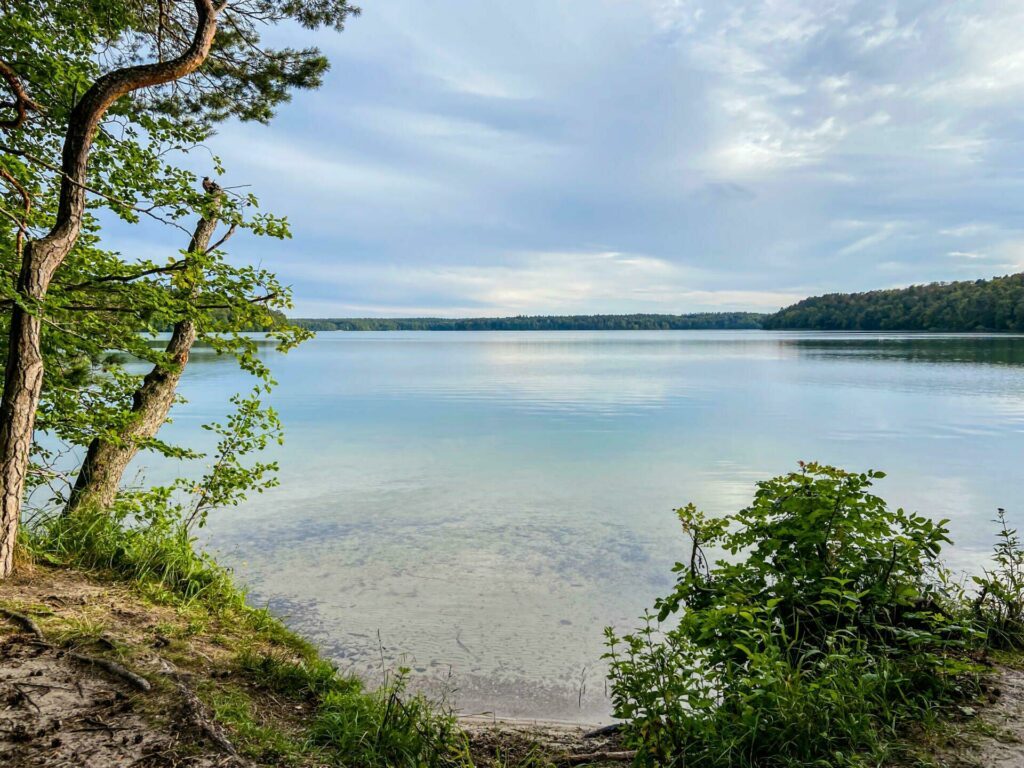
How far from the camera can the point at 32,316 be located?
451 cm

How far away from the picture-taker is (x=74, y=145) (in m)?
4.75

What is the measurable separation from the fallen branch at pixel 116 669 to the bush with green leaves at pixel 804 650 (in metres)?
2.54

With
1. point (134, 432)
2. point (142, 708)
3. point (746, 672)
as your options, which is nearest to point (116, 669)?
point (142, 708)

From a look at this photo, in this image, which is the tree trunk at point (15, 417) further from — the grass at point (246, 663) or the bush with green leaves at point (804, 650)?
the bush with green leaves at point (804, 650)

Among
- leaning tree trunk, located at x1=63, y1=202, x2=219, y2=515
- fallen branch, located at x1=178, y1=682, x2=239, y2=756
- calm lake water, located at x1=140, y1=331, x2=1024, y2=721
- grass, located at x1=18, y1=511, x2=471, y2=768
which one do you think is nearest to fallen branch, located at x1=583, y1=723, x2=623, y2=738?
calm lake water, located at x1=140, y1=331, x2=1024, y2=721

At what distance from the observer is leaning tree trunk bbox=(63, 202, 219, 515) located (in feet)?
20.8

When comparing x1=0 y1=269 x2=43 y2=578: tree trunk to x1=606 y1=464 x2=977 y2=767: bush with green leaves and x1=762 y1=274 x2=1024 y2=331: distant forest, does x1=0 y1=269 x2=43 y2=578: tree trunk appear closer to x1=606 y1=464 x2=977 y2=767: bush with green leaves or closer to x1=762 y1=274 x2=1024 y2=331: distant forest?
x1=606 y1=464 x2=977 y2=767: bush with green leaves

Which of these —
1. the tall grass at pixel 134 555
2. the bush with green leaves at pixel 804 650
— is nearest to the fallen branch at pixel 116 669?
the tall grass at pixel 134 555

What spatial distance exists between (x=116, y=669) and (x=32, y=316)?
265cm

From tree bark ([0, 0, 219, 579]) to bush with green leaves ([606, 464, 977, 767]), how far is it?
14.8 ft

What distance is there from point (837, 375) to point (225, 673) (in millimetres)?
35467

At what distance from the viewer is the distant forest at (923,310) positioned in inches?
3349

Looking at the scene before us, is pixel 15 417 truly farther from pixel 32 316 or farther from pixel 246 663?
pixel 246 663

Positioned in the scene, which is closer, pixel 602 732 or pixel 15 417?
pixel 602 732
